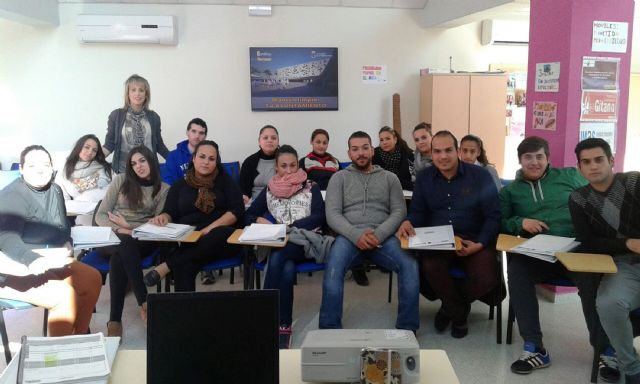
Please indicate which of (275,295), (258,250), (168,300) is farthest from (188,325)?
(258,250)

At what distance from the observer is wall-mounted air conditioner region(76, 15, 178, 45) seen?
5848 millimetres

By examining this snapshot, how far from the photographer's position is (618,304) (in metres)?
2.66

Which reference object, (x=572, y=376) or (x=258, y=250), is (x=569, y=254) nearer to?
(x=572, y=376)

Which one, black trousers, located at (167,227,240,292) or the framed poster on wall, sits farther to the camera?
the framed poster on wall

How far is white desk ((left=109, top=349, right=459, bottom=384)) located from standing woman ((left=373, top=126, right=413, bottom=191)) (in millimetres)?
3243

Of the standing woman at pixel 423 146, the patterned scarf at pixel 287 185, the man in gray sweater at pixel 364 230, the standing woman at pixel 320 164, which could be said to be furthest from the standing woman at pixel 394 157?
the patterned scarf at pixel 287 185

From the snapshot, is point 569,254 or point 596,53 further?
point 596,53

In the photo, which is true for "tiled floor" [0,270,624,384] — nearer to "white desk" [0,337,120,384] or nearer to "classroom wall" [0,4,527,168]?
"white desk" [0,337,120,384]

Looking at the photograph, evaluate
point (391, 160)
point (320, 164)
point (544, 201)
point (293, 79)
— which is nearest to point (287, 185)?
point (320, 164)

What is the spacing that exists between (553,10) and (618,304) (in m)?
2.15

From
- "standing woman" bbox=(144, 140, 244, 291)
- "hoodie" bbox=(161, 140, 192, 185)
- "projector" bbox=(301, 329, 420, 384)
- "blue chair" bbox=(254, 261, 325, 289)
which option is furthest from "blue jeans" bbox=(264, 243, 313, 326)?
"projector" bbox=(301, 329, 420, 384)

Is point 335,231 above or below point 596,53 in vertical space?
below

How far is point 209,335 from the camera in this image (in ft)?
4.22

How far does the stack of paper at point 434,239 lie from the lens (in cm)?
315
